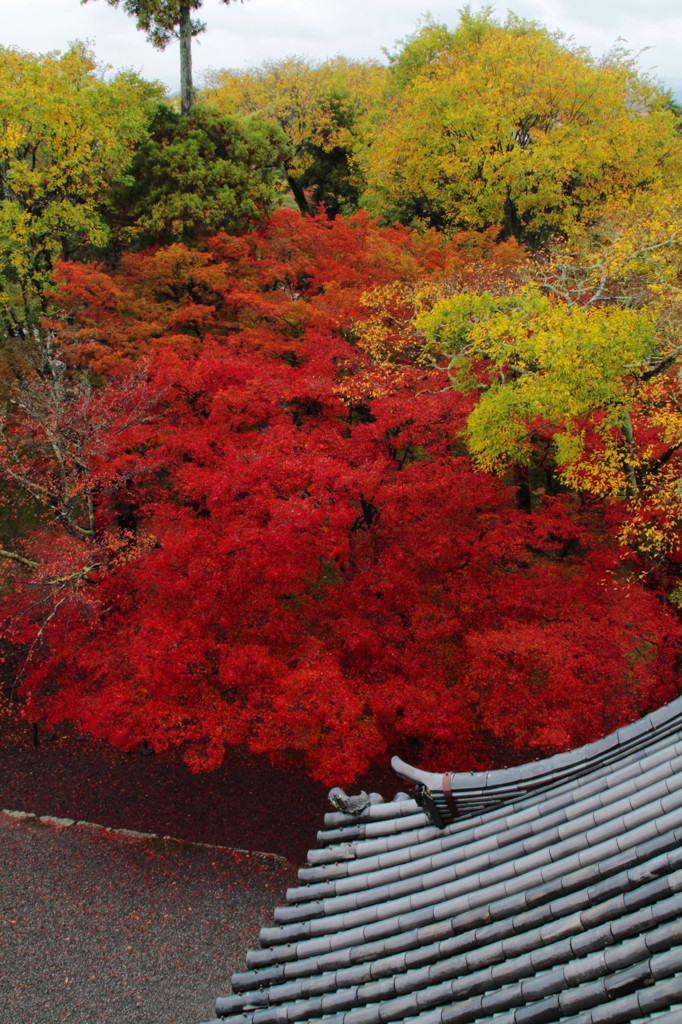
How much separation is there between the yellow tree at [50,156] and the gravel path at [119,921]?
45.1ft

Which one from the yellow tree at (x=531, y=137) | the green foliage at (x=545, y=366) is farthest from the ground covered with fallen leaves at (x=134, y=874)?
the yellow tree at (x=531, y=137)

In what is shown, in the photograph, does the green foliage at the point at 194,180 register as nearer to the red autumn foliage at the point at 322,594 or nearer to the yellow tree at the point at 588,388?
the red autumn foliage at the point at 322,594

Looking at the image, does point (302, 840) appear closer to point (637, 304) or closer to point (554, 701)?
point (554, 701)

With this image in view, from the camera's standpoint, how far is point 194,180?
21.0 metres

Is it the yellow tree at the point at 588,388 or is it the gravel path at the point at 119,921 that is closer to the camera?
the gravel path at the point at 119,921

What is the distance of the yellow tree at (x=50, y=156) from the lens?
62.8 ft

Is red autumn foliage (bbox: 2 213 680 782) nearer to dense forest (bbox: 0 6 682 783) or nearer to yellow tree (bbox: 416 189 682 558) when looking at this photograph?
dense forest (bbox: 0 6 682 783)

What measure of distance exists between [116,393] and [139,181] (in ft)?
31.2

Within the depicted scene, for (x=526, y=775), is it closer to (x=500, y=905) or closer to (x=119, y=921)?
(x=500, y=905)

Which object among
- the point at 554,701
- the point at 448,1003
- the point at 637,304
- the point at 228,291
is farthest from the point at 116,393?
the point at 448,1003

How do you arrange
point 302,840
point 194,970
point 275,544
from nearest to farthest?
point 194,970 < point 275,544 < point 302,840

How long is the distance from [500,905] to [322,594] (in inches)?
378

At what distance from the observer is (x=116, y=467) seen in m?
14.5

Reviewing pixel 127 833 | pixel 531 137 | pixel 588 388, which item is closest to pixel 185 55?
pixel 531 137
